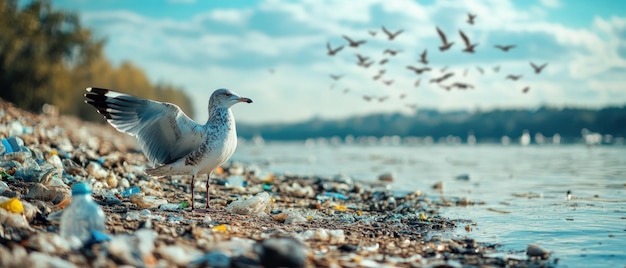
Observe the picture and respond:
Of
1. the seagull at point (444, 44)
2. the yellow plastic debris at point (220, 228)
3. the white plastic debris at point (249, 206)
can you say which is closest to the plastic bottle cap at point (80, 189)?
the yellow plastic debris at point (220, 228)

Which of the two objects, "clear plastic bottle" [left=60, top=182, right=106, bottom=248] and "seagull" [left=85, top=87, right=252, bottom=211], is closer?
"clear plastic bottle" [left=60, top=182, right=106, bottom=248]

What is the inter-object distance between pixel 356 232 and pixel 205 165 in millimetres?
1990

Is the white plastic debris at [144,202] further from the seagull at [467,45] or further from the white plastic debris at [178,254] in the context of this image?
the seagull at [467,45]

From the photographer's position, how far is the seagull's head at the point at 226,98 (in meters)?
6.80

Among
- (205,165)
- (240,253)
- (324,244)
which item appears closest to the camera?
(240,253)

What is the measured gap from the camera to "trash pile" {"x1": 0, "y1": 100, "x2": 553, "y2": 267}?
3.83m

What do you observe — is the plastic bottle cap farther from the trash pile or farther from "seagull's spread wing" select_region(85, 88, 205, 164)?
"seagull's spread wing" select_region(85, 88, 205, 164)

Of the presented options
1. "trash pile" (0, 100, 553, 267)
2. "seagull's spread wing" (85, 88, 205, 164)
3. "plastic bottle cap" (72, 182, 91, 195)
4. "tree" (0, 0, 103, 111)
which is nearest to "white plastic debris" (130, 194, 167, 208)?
"trash pile" (0, 100, 553, 267)

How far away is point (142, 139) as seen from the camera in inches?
265

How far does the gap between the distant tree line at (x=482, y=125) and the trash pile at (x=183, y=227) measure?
98124 millimetres

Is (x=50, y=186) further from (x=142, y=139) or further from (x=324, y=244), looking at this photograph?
(x=324, y=244)

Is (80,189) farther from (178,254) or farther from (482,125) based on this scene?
(482,125)

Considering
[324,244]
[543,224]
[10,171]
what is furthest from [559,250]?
[10,171]

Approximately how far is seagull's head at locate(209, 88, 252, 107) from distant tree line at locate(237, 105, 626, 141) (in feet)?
326
